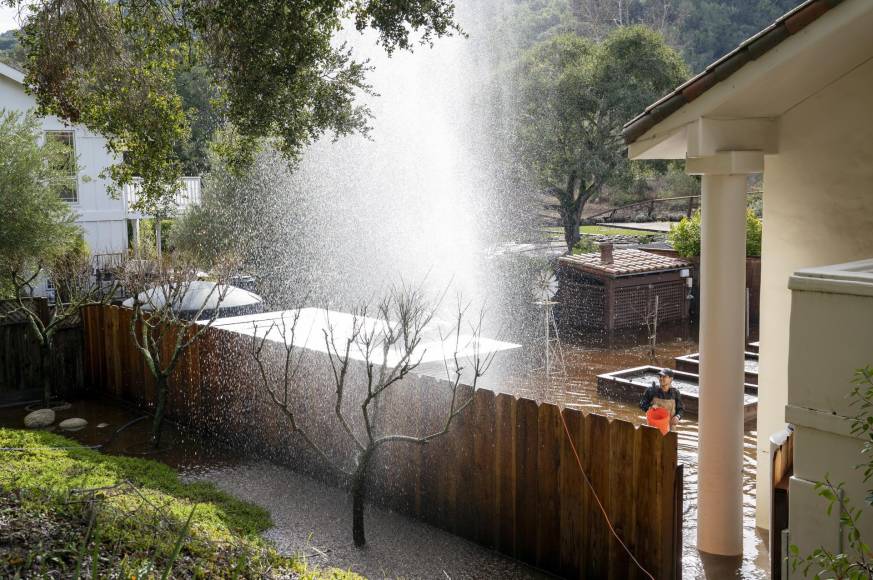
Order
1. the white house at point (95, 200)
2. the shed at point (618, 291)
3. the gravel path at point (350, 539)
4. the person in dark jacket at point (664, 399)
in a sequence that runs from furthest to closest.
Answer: the white house at point (95, 200) < the shed at point (618, 291) < the person in dark jacket at point (664, 399) < the gravel path at point (350, 539)

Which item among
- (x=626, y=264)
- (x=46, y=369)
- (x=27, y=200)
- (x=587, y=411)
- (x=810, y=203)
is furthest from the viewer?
(x=626, y=264)

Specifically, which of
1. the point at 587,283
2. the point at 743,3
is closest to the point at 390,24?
the point at 587,283

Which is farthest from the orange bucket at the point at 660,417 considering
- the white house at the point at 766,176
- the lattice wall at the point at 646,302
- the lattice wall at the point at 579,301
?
the lattice wall at the point at 646,302

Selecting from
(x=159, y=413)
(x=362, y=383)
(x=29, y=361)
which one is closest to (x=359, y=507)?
(x=362, y=383)

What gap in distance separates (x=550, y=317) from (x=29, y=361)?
13069mm

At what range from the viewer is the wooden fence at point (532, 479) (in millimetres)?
7309

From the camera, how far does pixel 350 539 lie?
8.94m

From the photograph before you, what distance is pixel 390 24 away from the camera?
811cm

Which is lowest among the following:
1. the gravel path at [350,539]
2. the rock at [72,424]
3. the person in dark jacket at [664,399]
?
the gravel path at [350,539]

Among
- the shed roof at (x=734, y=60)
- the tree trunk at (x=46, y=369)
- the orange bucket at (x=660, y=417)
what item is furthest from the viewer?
the tree trunk at (x=46, y=369)

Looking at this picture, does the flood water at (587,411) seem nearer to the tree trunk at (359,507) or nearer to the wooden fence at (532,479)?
the wooden fence at (532,479)

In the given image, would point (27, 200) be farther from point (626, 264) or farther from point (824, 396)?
point (824, 396)

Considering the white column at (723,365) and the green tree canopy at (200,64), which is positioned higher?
the green tree canopy at (200,64)

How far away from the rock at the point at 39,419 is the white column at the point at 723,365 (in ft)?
32.5
